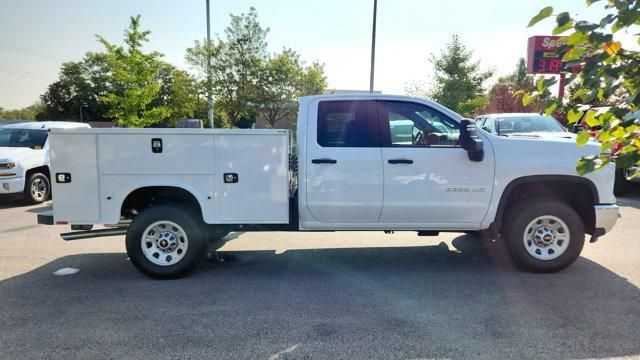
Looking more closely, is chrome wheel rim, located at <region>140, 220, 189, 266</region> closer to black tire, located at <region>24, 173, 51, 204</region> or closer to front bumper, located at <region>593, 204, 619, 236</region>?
front bumper, located at <region>593, 204, 619, 236</region>

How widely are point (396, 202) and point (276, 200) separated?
1310 mm

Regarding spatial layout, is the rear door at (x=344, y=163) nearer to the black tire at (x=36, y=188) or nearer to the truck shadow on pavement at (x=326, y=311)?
the truck shadow on pavement at (x=326, y=311)

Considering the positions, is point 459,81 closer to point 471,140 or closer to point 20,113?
point 471,140

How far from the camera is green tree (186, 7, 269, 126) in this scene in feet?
74.4

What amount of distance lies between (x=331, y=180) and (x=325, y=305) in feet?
4.39

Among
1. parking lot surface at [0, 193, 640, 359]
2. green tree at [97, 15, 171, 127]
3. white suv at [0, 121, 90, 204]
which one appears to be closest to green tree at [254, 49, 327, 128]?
green tree at [97, 15, 171, 127]

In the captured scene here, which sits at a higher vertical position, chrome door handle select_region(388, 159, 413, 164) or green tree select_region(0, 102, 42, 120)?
green tree select_region(0, 102, 42, 120)

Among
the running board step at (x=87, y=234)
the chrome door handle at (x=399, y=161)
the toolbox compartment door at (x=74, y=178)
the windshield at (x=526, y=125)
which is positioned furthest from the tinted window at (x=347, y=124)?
the windshield at (x=526, y=125)

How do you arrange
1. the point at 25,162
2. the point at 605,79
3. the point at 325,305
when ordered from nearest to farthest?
1. the point at 605,79
2. the point at 325,305
3. the point at 25,162

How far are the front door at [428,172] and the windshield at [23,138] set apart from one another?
9.09m

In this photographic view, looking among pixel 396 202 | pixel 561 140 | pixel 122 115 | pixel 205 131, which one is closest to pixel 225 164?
pixel 205 131

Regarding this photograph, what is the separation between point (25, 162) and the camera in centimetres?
964

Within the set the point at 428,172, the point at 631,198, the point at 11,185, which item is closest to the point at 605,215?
the point at 428,172

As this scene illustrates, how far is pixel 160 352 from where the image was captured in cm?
334
